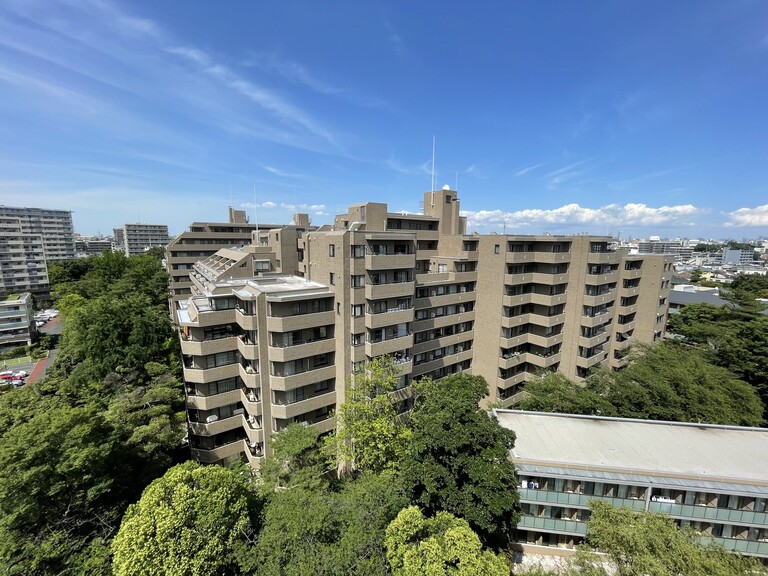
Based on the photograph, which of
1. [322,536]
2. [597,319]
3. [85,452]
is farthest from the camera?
[597,319]

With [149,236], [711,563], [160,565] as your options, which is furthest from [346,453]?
[149,236]

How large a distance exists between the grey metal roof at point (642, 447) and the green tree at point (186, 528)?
18.5 meters

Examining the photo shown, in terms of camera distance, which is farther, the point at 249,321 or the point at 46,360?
the point at 46,360

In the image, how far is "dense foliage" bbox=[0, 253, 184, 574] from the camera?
58.1ft

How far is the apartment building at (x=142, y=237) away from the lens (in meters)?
178

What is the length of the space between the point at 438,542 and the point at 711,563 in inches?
471

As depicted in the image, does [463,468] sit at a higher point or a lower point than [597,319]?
lower

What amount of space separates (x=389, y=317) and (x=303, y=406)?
36.6 ft

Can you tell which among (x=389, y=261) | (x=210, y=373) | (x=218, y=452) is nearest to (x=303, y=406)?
(x=210, y=373)

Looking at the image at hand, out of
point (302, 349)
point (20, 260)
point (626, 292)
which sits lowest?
point (302, 349)

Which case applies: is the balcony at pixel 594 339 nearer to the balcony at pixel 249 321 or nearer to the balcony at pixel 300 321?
the balcony at pixel 300 321

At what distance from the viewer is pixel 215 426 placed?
29.8 meters

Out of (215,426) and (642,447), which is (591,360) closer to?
(642,447)

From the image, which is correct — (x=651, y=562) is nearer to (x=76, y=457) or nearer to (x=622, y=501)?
(x=622, y=501)
